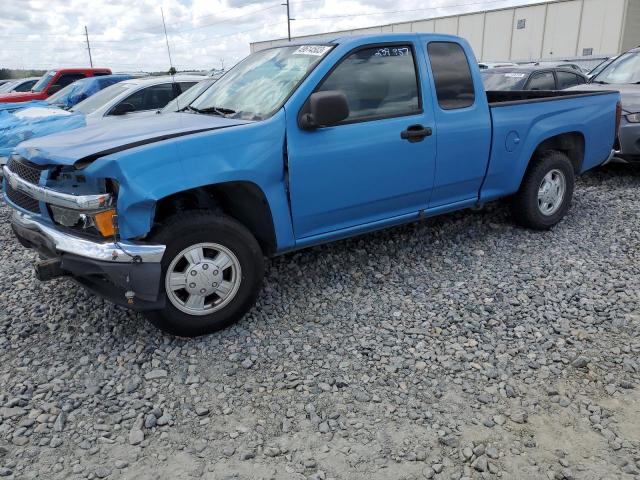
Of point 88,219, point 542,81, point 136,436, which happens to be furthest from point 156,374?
point 542,81

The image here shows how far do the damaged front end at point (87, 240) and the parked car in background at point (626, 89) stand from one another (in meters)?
6.49

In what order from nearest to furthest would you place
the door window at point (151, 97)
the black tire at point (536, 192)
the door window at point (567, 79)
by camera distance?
the black tire at point (536, 192) < the door window at point (151, 97) < the door window at point (567, 79)

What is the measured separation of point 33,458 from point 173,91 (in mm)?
7379

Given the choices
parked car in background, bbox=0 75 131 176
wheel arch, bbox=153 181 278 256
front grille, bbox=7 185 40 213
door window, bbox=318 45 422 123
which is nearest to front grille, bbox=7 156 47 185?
front grille, bbox=7 185 40 213

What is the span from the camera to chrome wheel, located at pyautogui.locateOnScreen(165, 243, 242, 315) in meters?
3.49

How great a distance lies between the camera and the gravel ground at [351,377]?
2633mm

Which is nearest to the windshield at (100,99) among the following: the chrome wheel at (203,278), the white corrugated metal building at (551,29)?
the chrome wheel at (203,278)

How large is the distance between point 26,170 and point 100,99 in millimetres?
5734

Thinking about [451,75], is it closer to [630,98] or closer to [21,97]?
[630,98]

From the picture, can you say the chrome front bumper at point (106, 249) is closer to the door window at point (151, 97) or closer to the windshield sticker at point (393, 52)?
the windshield sticker at point (393, 52)

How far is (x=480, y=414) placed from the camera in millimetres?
2916

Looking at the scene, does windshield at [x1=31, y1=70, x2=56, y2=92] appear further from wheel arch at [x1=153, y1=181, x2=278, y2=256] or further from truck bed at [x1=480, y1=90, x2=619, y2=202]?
truck bed at [x1=480, y1=90, x2=619, y2=202]

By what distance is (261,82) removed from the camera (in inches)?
166

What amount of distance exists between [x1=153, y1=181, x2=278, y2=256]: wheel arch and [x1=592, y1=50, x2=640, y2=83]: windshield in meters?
7.17
